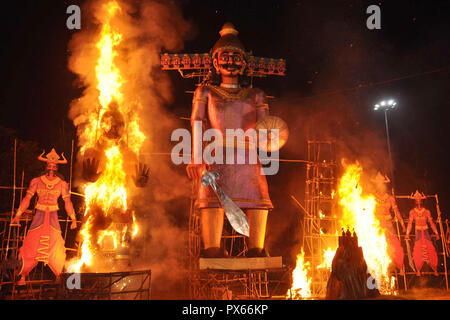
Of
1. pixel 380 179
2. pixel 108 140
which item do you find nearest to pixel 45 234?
pixel 108 140

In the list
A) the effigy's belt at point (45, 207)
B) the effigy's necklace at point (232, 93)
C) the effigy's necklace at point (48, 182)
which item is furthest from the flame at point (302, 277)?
the effigy's necklace at point (48, 182)

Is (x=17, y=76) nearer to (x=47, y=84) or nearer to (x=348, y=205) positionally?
(x=47, y=84)

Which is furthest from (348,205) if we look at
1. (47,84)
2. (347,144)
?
(47,84)

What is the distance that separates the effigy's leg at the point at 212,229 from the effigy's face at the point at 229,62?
2.84 m

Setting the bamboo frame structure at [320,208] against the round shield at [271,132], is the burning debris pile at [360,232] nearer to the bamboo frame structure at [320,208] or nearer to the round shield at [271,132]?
the bamboo frame structure at [320,208]

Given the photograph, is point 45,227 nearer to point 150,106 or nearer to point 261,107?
point 150,106

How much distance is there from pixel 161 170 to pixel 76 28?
462 cm

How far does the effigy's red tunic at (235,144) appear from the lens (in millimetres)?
6859

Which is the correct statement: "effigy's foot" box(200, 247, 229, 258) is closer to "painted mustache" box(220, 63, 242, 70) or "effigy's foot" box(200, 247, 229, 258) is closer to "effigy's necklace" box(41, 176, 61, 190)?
"painted mustache" box(220, 63, 242, 70)

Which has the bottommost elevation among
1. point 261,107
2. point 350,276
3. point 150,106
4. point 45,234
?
point 350,276

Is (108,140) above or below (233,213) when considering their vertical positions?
above

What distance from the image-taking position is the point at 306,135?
12852 millimetres

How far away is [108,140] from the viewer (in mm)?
7746

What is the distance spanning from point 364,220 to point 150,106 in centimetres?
742
